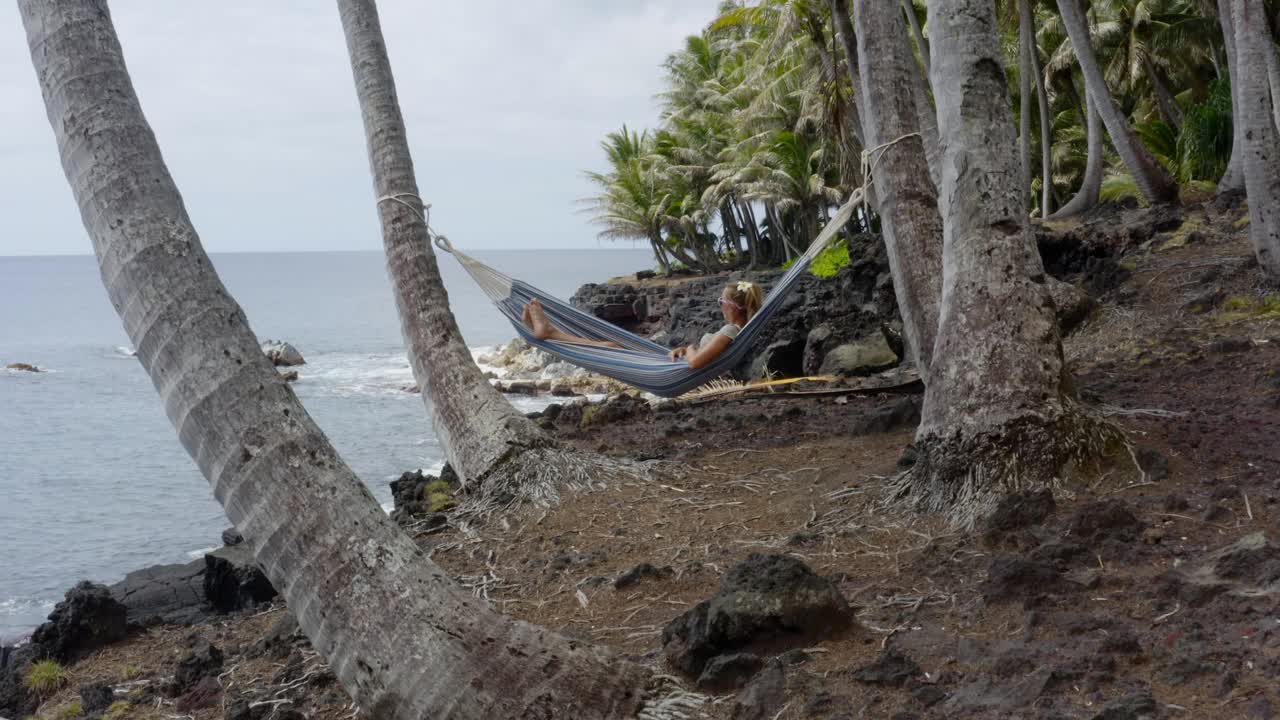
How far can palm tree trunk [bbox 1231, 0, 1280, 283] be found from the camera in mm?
6086

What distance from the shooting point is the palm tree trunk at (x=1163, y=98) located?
1958 cm

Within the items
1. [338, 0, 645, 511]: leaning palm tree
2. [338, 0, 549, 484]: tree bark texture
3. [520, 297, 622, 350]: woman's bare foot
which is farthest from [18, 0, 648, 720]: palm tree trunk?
[520, 297, 622, 350]: woman's bare foot

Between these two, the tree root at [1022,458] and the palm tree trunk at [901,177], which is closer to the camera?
the tree root at [1022,458]

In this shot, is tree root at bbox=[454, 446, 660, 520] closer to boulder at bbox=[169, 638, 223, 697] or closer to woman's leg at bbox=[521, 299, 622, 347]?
woman's leg at bbox=[521, 299, 622, 347]

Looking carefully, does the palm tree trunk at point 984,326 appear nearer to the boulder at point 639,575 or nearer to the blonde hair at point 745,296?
the boulder at point 639,575

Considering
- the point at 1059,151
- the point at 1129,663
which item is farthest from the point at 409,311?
the point at 1059,151

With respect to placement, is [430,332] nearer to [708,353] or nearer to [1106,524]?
[708,353]

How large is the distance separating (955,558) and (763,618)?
2.45 feet

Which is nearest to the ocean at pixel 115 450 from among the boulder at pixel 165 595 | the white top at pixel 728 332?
the boulder at pixel 165 595

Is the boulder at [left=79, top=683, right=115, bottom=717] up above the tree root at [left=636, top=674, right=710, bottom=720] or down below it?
below

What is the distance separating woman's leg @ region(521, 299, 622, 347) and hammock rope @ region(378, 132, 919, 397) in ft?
0.08

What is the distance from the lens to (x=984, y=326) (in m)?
3.44

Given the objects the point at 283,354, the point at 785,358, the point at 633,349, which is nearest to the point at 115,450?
the point at 283,354

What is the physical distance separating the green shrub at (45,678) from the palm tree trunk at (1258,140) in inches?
264
